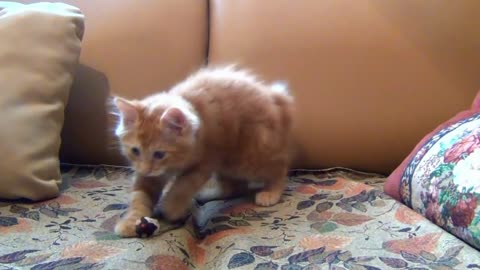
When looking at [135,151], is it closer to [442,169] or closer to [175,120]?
[175,120]

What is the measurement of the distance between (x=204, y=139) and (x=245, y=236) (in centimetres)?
A: 29

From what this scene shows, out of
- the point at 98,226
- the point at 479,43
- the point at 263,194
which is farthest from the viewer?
the point at 479,43

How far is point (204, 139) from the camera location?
1367mm

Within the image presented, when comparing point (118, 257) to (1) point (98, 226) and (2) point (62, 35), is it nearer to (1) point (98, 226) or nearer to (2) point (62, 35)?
(1) point (98, 226)

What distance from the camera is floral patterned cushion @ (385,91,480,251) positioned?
1104mm

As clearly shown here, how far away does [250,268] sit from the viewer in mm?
1026

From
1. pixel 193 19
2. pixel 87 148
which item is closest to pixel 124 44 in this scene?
pixel 193 19

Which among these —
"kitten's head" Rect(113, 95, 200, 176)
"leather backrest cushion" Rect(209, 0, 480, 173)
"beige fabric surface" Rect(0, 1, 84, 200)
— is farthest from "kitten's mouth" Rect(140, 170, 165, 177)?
"leather backrest cushion" Rect(209, 0, 480, 173)

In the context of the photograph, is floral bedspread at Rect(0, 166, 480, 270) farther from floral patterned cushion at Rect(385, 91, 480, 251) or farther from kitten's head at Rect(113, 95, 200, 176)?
kitten's head at Rect(113, 95, 200, 176)

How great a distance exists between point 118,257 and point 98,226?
21 cm

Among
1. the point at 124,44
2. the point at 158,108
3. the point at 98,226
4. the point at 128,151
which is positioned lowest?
the point at 98,226

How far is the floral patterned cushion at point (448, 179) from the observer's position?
3.62ft

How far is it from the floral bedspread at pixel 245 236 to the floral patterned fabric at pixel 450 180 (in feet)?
0.09

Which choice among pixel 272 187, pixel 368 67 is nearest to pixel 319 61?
pixel 368 67
